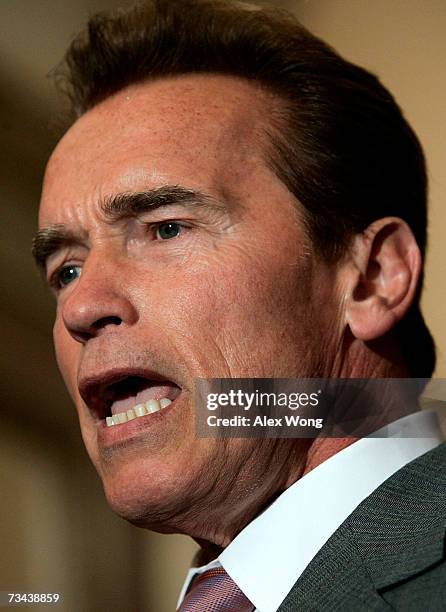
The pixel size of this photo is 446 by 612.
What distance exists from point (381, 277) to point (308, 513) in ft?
0.88

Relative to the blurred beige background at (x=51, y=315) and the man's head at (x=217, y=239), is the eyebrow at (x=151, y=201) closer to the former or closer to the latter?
the man's head at (x=217, y=239)

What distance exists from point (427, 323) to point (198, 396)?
1.12 ft

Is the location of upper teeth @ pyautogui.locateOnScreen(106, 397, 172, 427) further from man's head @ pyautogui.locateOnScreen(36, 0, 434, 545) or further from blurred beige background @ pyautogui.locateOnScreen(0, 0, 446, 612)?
blurred beige background @ pyautogui.locateOnScreen(0, 0, 446, 612)

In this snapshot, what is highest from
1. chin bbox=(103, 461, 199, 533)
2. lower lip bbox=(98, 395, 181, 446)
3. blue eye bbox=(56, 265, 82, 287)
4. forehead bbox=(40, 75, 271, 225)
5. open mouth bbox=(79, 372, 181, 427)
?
forehead bbox=(40, 75, 271, 225)

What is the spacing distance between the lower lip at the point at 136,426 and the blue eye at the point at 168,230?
172 mm

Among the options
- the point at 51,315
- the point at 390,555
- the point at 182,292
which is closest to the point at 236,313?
the point at 182,292

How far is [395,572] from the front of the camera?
0.76 metres

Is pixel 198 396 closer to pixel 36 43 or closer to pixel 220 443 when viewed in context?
pixel 220 443

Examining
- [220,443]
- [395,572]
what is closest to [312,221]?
[220,443]

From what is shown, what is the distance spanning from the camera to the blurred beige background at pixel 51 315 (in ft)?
4.07

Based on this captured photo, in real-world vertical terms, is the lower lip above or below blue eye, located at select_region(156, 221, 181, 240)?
below

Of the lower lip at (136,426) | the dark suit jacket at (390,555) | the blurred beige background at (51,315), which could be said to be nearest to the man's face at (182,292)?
the lower lip at (136,426)

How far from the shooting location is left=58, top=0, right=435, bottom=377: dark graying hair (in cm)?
104

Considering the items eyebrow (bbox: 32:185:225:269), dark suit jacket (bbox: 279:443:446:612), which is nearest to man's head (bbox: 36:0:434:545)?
eyebrow (bbox: 32:185:225:269)
